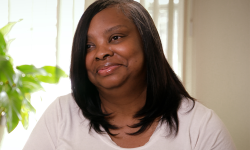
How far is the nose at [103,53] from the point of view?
2.74 ft

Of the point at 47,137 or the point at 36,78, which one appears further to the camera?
the point at 36,78

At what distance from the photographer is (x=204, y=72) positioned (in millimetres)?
2553

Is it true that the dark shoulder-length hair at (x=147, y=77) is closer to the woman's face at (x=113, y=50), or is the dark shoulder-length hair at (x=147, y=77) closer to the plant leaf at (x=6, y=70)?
the woman's face at (x=113, y=50)

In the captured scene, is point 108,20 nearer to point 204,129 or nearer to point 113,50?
point 113,50

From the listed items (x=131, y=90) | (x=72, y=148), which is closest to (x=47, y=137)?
(x=72, y=148)

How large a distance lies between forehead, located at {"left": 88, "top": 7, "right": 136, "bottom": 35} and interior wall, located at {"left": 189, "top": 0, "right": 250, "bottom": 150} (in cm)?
180

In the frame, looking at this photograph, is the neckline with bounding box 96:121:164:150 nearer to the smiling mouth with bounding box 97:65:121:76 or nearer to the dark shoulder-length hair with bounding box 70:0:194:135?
the dark shoulder-length hair with bounding box 70:0:194:135

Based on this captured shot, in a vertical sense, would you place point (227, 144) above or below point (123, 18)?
below

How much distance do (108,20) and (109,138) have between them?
0.40 m

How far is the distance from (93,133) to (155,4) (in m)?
1.73

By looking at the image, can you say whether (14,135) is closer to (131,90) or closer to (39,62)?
(39,62)

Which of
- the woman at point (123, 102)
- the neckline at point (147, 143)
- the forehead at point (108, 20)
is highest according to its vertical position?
the forehead at point (108, 20)

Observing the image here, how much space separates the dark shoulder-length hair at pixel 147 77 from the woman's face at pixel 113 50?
0.03 meters

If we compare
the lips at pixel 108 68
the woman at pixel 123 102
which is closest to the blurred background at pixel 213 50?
the woman at pixel 123 102
